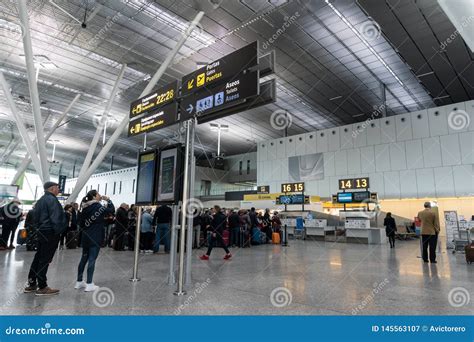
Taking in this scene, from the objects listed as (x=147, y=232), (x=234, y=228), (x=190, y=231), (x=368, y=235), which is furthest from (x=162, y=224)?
(x=368, y=235)

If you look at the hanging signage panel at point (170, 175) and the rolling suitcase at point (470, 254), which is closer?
the hanging signage panel at point (170, 175)

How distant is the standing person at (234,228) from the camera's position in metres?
12.3

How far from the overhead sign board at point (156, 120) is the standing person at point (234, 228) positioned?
6.49 meters

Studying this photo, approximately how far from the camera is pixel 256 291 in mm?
4676

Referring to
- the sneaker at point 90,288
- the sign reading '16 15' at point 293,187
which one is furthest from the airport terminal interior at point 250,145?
the sign reading '16 15' at point 293,187

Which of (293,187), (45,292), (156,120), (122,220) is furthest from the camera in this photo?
(293,187)

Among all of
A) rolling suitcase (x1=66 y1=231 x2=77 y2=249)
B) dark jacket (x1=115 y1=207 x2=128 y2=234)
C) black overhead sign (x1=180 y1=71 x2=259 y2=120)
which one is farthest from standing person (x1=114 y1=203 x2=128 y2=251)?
black overhead sign (x1=180 y1=71 x2=259 y2=120)

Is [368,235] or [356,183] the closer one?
[368,235]

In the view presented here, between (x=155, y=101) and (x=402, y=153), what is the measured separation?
20.2m

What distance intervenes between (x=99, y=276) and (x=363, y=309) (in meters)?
4.53

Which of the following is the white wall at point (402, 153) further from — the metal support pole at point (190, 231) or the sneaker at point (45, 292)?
the sneaker at point (45, 292)

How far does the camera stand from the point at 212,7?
12.8 meters

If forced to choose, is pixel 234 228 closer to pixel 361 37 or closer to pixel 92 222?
pixel 92 222

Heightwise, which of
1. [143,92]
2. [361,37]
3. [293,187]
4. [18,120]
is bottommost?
[293,187]
